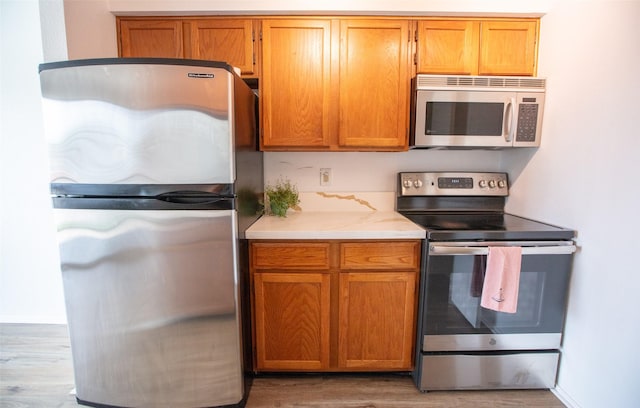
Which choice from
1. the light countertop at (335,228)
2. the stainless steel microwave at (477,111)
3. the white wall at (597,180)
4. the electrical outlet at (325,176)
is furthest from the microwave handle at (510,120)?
the electrical outlet at (325,176)

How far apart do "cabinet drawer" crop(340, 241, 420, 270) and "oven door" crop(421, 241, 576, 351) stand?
0.30 feet

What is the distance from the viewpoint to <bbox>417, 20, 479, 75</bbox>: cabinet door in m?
1.71

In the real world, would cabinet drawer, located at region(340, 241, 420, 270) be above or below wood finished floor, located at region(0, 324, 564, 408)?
above

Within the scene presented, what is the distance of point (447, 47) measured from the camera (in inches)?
67.8

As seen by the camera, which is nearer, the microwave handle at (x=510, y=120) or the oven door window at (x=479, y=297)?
the oven door window at (x=479, y=297)

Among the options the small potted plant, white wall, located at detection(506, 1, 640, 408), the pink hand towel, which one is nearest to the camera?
white wall, located at detection(506, 1, 640, 408)

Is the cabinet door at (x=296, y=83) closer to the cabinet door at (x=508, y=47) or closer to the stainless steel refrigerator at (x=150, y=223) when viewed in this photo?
the stainless steel refrigerator at (x=150, y=223)

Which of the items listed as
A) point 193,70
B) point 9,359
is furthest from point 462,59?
point 9,359

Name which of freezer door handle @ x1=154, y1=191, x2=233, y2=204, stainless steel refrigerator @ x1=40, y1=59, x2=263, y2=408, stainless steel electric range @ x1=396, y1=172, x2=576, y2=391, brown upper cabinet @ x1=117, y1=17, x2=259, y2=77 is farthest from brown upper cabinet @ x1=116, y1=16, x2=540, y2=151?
stainless steel electric range @ x1=396, y1=172, x2=576, y2=391

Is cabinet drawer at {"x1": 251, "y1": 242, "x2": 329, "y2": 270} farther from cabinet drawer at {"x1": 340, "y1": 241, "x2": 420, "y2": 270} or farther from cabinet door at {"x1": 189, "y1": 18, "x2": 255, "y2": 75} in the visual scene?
cabinet door at {"x1": 189, "y1": 18, "x2": 255, "y2": 75}

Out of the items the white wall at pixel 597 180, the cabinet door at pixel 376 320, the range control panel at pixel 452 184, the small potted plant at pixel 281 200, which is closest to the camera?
the white wall at pixel 597 180

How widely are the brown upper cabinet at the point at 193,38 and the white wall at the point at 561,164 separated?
64mm

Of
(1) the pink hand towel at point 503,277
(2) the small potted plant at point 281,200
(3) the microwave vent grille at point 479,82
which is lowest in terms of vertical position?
(1) the pink hand towel at point 503,277

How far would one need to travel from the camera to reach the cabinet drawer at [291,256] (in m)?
1.55
